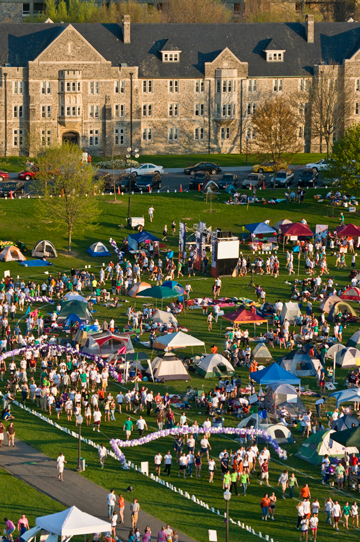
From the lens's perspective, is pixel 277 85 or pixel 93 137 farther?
pixel 277 85

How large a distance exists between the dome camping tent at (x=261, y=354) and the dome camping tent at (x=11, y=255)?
25.3m

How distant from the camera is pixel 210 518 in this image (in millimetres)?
38969

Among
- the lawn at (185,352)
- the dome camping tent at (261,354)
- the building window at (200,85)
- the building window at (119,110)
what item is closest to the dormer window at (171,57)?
the building window at (200,85)

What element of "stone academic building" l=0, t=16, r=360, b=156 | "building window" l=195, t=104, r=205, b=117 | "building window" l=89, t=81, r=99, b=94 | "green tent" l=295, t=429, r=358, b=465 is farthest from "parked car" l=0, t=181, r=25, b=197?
"green tent" l=295, t=429, r=358, b=465

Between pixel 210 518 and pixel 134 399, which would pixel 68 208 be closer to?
pixel 134 399

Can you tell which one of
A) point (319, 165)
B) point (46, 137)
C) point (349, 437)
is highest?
point (46, 137)

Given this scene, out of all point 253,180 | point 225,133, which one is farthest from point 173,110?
point 253,180

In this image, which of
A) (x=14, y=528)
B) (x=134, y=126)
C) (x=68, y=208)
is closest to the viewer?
(x=14, y=528)

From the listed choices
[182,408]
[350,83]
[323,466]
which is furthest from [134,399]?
[350,83]

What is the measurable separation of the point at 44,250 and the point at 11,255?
104 inches

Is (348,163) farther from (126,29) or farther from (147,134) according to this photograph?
(126,29)

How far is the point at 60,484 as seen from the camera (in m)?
41.2

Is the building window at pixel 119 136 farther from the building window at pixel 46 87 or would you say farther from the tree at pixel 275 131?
the tree at pixel 275 131

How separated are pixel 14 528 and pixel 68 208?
44.1m
